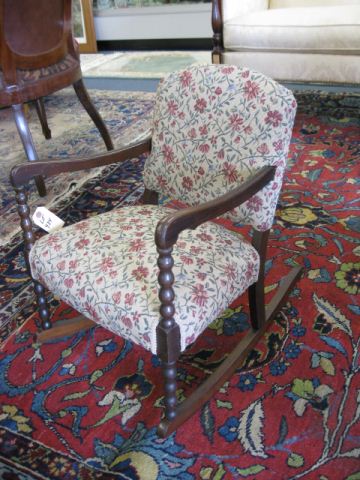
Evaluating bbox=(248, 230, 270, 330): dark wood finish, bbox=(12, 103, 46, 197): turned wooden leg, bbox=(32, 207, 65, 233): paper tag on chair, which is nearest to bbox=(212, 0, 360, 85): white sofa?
bbox=(12, 103, 46, 197): turned wooden leg

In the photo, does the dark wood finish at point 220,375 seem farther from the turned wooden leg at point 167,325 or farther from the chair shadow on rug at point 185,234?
the turned wooden leg at point 167,325

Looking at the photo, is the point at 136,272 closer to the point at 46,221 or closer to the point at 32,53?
the point at 46,221

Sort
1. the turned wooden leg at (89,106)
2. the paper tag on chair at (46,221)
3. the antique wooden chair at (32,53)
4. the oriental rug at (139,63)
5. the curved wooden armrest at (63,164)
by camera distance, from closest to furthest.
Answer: the curved wooden armrest at (63,164), the paper tag on chair at (46,221), the antique wooden chair at (32,53), the turned wooden leg at (89,106), the oriental rug at (139,63)

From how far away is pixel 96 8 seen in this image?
5621mm

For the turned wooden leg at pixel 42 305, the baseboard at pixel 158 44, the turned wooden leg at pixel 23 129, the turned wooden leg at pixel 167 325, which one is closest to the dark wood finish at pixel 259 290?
the turned wooden leg at pixel 167 325

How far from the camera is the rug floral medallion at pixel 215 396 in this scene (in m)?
1.25

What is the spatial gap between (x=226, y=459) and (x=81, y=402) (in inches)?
18.0

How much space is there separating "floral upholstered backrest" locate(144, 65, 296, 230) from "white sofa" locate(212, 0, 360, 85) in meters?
1.79

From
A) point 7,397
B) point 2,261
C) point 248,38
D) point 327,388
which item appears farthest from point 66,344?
point 248,38

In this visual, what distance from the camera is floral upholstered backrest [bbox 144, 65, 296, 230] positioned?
4.32 ft

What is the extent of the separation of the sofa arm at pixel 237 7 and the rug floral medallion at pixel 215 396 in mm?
1917

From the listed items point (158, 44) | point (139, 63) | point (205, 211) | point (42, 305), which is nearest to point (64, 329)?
point (42, 305)

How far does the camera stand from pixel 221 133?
4.60 ft

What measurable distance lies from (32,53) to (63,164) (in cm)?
104
